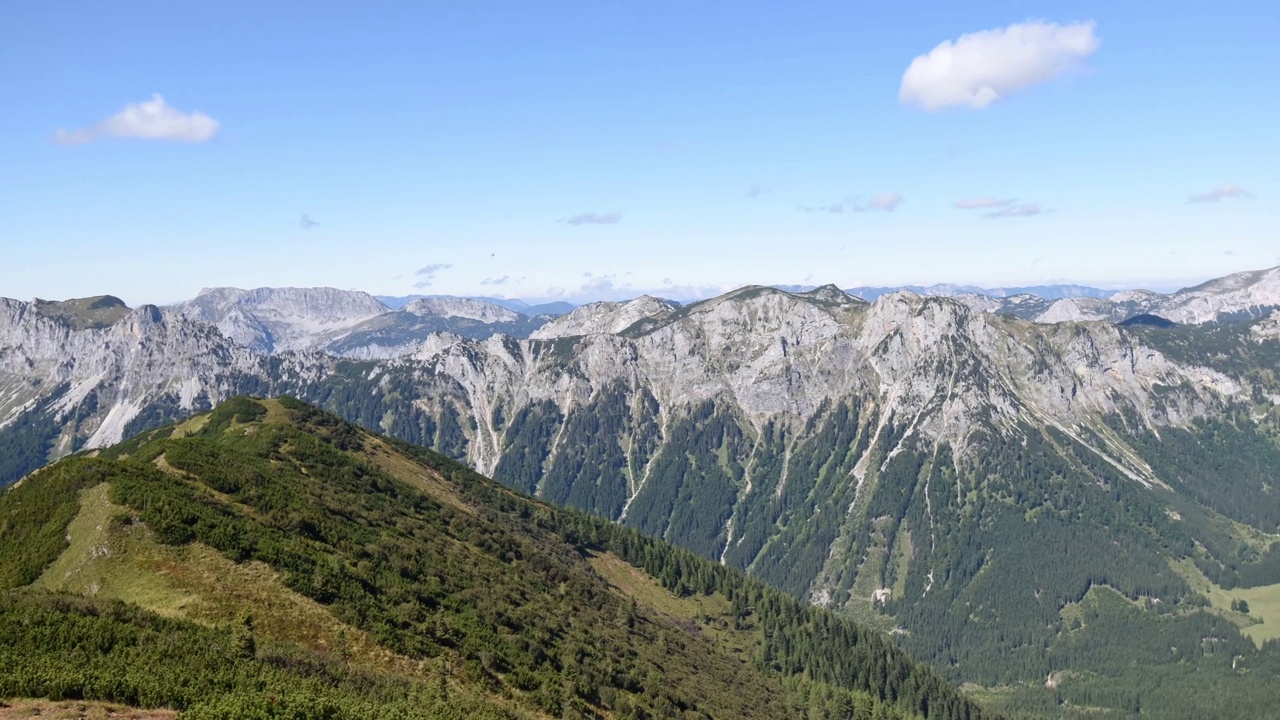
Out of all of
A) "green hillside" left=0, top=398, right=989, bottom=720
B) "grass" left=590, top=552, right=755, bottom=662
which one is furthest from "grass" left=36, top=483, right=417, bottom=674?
"grass" left=590, top=552, right=755, bottom=662

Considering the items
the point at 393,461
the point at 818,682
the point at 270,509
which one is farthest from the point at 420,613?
the point at 818,682

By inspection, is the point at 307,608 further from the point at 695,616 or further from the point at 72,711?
the point at 695,616

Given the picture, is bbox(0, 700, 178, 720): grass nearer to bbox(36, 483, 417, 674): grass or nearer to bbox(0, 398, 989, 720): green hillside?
bbox(0, 398, 989, 720): green hillside

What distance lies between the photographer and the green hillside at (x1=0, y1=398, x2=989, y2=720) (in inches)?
2258

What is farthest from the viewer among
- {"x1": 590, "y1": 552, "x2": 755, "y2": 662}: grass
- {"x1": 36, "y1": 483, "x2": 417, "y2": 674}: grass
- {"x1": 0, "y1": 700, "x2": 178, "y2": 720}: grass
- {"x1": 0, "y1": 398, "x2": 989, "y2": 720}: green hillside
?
{"x1": 590, "y1": 552, "x2": 755, "y2": 662}: grass

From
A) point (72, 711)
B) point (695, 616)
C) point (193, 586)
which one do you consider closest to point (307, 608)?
point (193, 586)

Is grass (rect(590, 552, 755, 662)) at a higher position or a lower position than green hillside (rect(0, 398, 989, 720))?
lower

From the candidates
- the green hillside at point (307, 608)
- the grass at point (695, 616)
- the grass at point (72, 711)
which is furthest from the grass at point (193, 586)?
the grass at point (695, 616)

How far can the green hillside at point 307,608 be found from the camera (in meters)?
57.3

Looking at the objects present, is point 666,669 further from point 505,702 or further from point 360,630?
point 360,630

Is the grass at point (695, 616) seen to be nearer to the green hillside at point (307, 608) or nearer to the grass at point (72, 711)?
the green hillside at point (307, 608)

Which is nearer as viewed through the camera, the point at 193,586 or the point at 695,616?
the point at 193,586

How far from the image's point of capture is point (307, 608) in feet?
268

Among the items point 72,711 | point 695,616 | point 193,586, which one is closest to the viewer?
point 72,711
